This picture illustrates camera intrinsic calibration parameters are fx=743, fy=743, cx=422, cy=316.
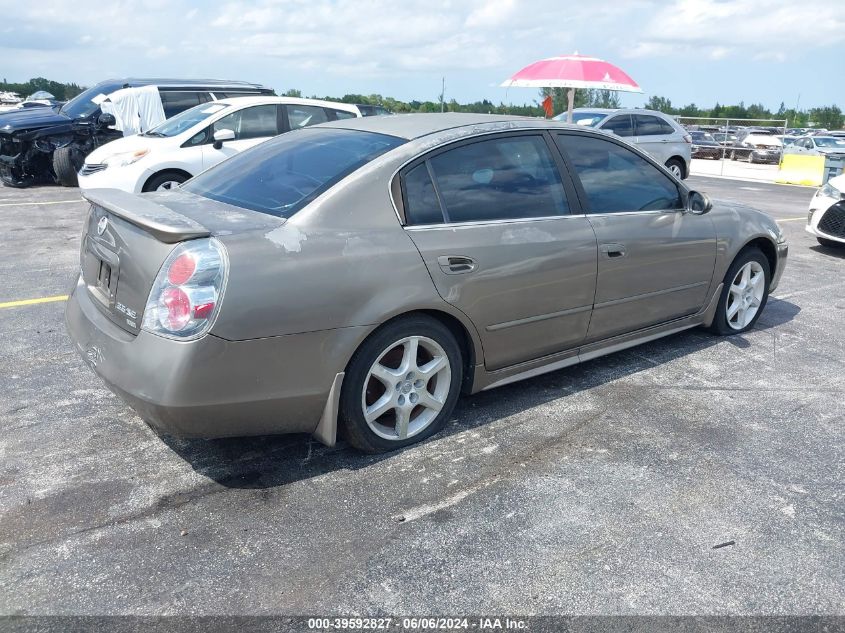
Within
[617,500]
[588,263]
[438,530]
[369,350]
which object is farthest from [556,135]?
[438,530]

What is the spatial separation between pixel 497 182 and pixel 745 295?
250 centimetres

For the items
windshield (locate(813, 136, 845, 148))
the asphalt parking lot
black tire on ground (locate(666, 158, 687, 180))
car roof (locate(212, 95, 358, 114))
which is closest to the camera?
the asphalt parking lot

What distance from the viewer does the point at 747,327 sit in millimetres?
5410

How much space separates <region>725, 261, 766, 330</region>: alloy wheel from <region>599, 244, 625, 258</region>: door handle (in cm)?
140

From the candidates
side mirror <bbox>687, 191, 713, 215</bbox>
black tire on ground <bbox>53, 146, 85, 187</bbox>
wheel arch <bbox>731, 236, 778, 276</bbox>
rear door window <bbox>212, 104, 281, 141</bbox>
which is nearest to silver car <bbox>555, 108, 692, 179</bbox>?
rear door window <bbox>212, 104, 281, 141</bbox>

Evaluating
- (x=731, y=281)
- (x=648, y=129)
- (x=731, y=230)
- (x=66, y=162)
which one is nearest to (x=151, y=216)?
(x=731, y=230)

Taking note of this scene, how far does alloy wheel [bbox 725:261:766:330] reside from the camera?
522 cm

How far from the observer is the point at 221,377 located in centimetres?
286

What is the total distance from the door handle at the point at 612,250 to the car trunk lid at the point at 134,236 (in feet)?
6.05

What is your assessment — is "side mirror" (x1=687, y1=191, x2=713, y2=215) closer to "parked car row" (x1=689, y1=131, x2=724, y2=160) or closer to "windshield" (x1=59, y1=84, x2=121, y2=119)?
"windshield" (x1=59, y1=84, x2=121, y2=119)

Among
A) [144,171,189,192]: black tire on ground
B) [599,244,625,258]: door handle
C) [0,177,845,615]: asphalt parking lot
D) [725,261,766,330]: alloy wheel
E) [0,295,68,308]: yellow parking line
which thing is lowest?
[0,177,845,615]: asphalt parking lot

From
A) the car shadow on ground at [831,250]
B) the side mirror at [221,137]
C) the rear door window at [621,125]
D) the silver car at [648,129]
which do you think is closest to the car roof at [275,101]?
the side mirror at [221,137]

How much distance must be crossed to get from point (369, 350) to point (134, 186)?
276 inches

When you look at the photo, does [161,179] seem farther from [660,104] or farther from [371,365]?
[660,104]
